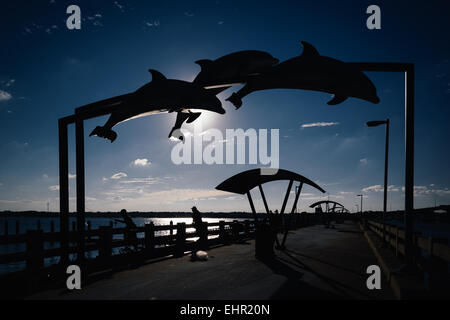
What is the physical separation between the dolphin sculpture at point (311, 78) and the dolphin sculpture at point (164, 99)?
60cm

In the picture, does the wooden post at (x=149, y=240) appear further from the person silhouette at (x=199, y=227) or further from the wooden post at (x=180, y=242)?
the person silhouette at (x=199, y=227)

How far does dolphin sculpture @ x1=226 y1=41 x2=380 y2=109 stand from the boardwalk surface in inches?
157

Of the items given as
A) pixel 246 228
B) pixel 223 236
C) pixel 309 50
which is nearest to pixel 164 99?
pixel 309 50

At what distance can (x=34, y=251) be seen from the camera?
7.34m

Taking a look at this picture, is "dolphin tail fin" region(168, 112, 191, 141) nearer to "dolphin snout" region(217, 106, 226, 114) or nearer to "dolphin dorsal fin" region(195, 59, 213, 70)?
"dolphin dorsal fin" region(195, 59, 213, 70)

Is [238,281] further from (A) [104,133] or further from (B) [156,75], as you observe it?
(B) [156,75]

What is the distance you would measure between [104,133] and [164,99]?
7.41 feet

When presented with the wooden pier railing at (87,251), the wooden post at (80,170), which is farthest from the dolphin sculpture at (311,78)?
the wooden pier railing at (87,251)

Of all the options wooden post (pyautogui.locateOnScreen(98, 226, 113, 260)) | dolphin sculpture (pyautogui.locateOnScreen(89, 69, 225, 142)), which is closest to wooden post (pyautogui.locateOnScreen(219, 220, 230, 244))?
wooden post (pyautogui.locateOnScreen(98, 226, 113, 260))

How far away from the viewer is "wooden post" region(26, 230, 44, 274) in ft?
23.6

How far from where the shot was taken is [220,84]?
23.9ft
